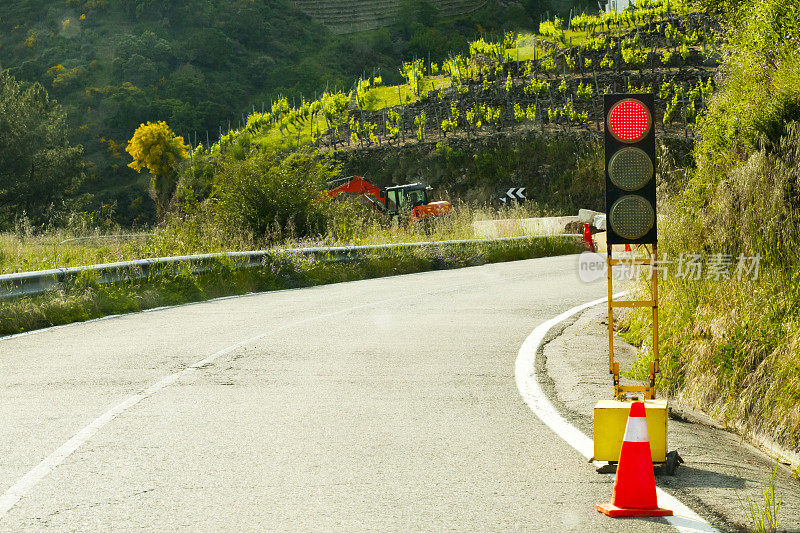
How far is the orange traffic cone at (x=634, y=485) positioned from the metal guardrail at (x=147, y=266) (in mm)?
9836

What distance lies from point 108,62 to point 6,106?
225 feet

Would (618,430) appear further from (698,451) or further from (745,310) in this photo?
(745,310)

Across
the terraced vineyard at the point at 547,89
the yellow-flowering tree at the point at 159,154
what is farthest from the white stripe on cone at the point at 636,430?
the yellow-flowering tree at the point at 159,154

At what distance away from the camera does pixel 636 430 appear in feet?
16.1

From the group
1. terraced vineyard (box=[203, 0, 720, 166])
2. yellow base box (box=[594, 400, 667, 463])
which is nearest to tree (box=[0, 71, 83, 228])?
terraced vineyard (box=[203, 0, 720, 166])

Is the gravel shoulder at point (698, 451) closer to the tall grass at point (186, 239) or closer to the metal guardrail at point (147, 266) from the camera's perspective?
the metal guardrail at point (147, 266)

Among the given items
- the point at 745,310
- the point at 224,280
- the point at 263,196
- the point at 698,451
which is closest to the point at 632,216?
the point at 698,451

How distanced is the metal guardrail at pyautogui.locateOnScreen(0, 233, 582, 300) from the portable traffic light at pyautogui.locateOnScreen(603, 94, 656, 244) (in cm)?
913

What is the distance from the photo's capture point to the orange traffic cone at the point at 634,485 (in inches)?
181

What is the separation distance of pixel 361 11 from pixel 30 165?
4834 inches

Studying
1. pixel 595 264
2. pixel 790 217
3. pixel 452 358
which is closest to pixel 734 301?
pixel 790 217

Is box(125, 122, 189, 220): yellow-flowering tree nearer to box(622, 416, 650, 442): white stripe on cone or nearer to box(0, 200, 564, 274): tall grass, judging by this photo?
box(0, 200, 564, 274): tall grass

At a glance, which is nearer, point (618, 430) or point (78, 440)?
point (618, 430)

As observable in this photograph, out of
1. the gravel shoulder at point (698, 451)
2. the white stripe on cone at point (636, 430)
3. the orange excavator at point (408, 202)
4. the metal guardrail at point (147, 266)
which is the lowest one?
the gravel shoulder at point (698, 451)
